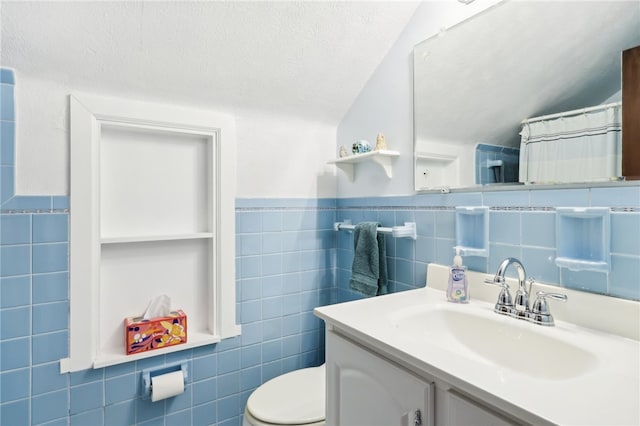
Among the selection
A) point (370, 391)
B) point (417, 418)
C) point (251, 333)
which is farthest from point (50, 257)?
point (417, 418)

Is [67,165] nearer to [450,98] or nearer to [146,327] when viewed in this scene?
[146,327]

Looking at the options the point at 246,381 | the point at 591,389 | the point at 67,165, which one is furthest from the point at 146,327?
the point at 591,389

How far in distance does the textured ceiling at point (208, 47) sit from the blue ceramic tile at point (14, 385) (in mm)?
1089

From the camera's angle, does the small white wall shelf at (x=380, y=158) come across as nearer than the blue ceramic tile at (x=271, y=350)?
Yes

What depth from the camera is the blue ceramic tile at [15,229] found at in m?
1.25

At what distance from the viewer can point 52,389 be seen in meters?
1.33

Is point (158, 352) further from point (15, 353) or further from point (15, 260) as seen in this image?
point (15, 260)

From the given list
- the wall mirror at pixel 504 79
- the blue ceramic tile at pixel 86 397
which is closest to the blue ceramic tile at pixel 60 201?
the blue ceramic tile at pixel 86 397

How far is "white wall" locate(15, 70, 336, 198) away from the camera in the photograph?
1.28 meters

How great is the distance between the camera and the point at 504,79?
3.84ft

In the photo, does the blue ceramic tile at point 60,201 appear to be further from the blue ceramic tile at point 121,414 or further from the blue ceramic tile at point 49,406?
the blue ceramic tile at point 121,414

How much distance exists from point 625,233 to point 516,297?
12.4 inches

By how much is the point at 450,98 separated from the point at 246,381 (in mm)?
1615

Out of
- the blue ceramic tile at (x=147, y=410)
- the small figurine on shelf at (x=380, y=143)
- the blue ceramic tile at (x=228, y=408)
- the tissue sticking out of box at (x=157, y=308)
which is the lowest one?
the blue ceramic tile at (x=228, y=408)
